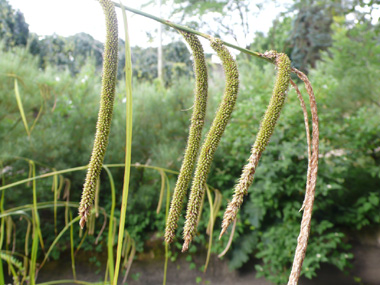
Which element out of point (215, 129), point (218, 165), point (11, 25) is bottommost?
point (218, 165)

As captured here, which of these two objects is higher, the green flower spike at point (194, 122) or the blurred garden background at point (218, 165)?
the green flower spike at point (194, 122)

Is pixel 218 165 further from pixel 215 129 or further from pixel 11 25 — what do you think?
pixel 11 25

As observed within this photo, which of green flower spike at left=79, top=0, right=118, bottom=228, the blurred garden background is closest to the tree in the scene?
the blurred garden background

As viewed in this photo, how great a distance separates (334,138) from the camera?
2.33 metres

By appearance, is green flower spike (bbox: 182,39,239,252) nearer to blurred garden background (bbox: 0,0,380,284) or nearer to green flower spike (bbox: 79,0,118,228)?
green flower spike (bbox: 79,0,118,228)

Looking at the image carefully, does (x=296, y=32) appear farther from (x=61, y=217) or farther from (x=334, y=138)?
(x=61, y=217)

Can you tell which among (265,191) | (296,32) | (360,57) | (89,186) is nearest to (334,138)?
(265,191)

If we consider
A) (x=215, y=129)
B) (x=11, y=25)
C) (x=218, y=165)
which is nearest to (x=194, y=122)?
(x=215, y=129)

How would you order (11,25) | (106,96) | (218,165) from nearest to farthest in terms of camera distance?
(106,96)
(218,165)
(11,25)

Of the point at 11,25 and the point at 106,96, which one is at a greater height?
the point at 11,25

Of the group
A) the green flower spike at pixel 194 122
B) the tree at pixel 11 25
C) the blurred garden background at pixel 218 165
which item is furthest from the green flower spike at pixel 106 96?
the tree at pixel 11 25

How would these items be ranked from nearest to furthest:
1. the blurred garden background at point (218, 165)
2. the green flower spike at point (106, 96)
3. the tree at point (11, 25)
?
the green flower spike at point (106, 96) < the blurred garden background at point (218, 165) < the tree at point (11, 25)

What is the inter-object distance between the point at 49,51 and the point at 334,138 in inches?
138

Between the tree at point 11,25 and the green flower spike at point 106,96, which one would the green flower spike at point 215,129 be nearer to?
the green flower spike at point 106,96
